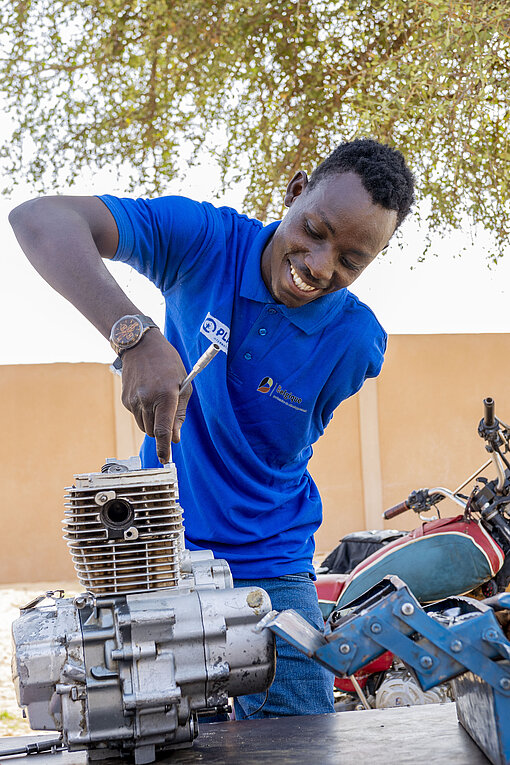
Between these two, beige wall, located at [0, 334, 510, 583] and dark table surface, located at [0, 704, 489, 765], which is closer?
dark table surface, located at [0, 704, 489, 765]

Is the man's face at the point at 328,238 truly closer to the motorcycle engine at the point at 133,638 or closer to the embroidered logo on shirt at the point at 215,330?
the embroidered logo on shirt at the point at 215,330

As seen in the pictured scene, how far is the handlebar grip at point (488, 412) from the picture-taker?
12.4ft

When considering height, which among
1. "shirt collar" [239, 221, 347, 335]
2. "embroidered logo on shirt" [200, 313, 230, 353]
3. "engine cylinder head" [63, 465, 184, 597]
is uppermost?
"shirt collar" [239, 221, 347, 335]

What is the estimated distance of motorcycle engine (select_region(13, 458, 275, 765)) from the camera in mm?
1361

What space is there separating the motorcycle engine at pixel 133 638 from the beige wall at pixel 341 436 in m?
8.14

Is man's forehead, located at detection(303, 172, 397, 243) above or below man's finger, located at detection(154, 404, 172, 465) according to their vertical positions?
above

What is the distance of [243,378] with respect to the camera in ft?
6.96

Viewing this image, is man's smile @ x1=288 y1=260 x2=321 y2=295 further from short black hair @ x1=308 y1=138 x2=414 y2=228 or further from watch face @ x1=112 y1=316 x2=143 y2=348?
watch face @ x1=112 y1=316 x2=143 y2=348

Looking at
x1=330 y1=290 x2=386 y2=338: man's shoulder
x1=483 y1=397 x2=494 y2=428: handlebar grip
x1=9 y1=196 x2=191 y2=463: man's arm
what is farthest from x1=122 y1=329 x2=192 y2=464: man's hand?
x1=483 y1=397 x2=494 y2=428: handlebar grip

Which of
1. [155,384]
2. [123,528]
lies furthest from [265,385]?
[123,528]

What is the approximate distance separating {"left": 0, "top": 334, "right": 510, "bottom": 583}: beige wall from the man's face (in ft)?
25.1

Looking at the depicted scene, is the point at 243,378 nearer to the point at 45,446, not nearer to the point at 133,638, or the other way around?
the point at 133,638

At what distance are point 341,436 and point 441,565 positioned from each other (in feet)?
20.8

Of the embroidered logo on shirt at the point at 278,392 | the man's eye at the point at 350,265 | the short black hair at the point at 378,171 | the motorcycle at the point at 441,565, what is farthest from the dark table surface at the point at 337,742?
the motorcycle at the point at 441,565
